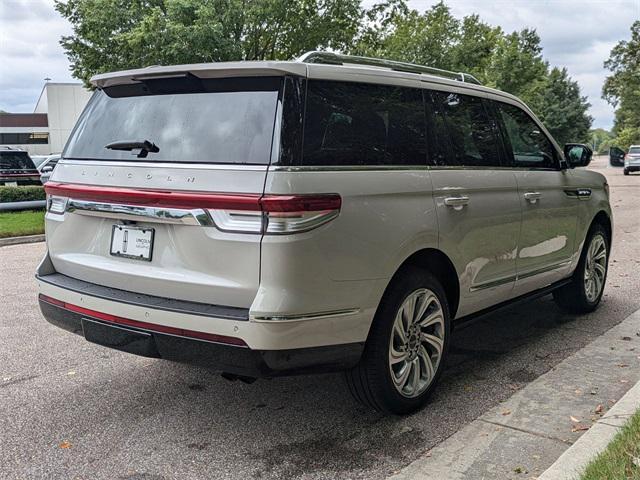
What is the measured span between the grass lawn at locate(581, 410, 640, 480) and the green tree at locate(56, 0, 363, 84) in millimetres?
16237

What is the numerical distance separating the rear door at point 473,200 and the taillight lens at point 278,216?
1.06m

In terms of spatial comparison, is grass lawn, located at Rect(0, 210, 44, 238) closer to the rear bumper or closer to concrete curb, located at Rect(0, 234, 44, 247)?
concrete curb, located at Rect(0, 234, 44, 247)

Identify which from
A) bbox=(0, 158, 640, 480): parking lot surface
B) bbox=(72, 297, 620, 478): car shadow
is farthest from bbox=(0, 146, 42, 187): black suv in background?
bbox=(72, 297, 620, 478): car shadow

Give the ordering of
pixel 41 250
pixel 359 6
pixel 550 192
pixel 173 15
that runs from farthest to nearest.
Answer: pixel 359 6
pixel 173 15
pixel 41 250
pixel 550 192

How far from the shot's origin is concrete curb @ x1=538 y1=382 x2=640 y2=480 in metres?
2.89

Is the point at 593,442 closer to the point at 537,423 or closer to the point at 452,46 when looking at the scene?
the point at 537,423

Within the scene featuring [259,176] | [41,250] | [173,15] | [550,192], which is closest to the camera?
[259,176]

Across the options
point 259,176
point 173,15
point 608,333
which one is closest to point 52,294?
point 259,176

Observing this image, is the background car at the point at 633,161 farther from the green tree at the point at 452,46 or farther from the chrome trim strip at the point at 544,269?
the chrome trim strip at the point at 544,269

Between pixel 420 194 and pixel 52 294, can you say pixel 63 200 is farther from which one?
pixel 420 194

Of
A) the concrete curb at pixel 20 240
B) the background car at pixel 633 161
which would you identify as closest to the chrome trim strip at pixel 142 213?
the concrete curb at pixel 20 240

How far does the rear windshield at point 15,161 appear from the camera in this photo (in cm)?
1902

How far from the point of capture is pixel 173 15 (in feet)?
58.1

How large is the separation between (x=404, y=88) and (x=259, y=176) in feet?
4.39
